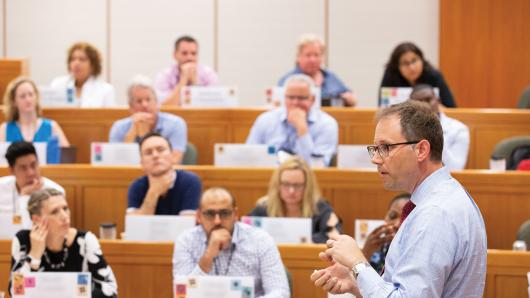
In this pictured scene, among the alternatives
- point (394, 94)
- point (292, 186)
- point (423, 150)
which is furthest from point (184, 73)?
point (423, 150)

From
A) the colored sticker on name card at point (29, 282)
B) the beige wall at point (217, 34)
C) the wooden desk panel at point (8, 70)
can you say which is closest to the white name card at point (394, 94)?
the beige wall at point (217, 34)

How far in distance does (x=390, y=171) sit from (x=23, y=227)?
3.41 metres

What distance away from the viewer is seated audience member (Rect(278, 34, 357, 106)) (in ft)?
27.3

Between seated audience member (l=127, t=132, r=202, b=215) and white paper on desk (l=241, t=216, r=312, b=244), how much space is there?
2.64ft

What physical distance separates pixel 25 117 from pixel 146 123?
0.88 meters

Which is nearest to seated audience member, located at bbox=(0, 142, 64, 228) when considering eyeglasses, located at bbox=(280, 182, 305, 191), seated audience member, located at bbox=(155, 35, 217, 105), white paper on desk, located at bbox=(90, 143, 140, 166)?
white paper on desk, located at bbox=(90, 143, 140, 166)

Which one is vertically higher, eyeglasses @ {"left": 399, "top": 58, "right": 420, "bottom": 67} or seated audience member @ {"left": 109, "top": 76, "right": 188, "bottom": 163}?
eyeglasses @ {"left": 399, "top": 58, "right": 420, "bottom": 67}

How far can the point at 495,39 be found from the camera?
406 inches

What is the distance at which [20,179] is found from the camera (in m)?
6.10

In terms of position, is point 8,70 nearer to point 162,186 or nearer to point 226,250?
point 162,186

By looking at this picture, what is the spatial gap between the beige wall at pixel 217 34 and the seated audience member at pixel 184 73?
6.29 feet

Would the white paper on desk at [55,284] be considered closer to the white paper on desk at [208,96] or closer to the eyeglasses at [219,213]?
the eyeglasses at [219,213]

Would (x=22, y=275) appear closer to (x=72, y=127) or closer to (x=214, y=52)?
(x=72, y=127)

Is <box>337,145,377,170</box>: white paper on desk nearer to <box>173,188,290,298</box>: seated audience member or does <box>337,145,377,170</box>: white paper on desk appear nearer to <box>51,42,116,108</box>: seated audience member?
<box>173,188,290,298</box>: seated audience member
